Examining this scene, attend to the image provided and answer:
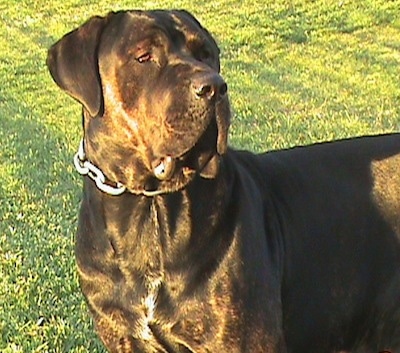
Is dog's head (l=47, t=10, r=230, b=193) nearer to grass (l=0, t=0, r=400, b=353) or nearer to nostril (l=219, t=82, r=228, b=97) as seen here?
nostril (l=219, t=82, r=228, b=97)

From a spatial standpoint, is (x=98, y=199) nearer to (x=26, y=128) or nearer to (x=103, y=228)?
(x=103, y=228)

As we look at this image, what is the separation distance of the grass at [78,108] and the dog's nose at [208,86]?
5.92ft

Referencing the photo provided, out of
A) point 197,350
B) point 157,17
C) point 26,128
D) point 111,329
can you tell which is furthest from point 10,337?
point 26,128

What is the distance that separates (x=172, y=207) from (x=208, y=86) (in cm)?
57

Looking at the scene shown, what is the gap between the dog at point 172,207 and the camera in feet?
10.2

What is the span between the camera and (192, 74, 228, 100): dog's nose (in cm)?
294

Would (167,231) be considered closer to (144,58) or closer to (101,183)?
(101,183)

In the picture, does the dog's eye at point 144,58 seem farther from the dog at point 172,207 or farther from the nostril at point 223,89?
the nostril at point 223,89

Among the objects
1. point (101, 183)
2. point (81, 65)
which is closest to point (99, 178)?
point (101, 183)

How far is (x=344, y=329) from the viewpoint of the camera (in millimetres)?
3844

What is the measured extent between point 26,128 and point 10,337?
4.06 m

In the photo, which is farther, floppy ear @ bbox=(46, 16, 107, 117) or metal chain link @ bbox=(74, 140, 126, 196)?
metal chain link @ bbox=(74, 140, 126, 196)

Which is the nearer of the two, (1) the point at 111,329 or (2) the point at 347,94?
(1) the point at 111,329

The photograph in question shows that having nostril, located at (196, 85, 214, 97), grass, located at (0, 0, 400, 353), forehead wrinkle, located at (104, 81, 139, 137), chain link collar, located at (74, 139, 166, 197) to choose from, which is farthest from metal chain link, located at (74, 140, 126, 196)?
grass, located at (0, 0, 400, 353)
